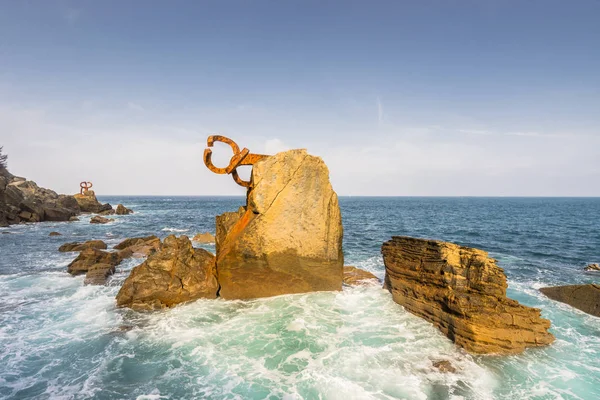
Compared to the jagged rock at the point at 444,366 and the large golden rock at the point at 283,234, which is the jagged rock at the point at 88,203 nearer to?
the large golden rock at the point at 283,234

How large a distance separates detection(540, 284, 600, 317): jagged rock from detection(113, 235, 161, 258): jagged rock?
→ 2302cm

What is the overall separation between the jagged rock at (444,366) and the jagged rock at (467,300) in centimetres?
114

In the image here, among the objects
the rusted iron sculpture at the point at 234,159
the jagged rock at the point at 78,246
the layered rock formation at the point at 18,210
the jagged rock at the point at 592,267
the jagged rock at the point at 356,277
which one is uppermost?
the rusted iron sculpture at the point at 234,159

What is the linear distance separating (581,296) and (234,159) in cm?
1527

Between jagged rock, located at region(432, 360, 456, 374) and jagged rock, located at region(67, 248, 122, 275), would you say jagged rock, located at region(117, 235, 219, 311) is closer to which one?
jagged rock, located at region(67, 248, 122, 275)

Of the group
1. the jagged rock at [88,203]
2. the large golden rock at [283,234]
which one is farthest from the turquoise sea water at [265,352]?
the jagged rock at [88,203]

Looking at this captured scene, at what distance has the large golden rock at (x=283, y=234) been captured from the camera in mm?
11844

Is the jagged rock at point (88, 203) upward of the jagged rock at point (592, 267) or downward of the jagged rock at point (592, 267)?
upward

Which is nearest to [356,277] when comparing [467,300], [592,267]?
[467,300]

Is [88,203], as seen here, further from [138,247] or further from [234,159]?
[234,159]

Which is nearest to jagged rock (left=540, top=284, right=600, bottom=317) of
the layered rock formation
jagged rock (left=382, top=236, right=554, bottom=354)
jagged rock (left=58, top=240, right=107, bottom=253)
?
jagged rock (left=382, top=236, right=554, bottom=354)

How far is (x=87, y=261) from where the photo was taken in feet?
54.3

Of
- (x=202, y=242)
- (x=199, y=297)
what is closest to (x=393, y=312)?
(x=199, y=297)

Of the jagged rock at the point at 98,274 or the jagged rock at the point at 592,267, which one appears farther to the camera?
the jagged rock at the point at 592,267
